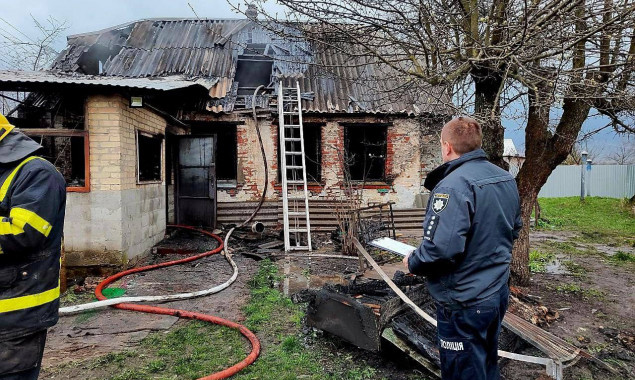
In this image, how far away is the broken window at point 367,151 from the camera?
10.5 metres

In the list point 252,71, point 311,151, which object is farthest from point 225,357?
point 252,71

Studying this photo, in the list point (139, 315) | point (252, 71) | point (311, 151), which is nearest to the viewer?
point (139, 315)

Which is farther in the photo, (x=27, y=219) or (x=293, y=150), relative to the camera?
(x=293, y=150)

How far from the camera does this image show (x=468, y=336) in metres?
2.05

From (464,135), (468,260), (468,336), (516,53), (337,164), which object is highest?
(516,53)

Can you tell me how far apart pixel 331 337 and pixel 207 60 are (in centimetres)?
959

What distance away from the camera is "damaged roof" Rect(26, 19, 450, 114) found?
10.1 metres

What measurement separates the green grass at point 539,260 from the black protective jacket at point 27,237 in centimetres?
707

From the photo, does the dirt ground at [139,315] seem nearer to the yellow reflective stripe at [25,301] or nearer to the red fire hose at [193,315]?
the red fire hose at [193,315]

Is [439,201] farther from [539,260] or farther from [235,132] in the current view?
[235,132]

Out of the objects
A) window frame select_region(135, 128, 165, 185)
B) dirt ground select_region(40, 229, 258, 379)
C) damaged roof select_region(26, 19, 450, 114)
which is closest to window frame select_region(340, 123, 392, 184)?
damaged roof select_region(26, 19, 450, 114)

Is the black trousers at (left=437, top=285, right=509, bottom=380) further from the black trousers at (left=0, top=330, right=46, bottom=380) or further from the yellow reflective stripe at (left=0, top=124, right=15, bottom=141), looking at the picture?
the yellow reflective stripe at (left=0, top=124, right=15, bottom=141)

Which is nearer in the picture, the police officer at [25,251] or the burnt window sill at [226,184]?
the police officer at [25,251]

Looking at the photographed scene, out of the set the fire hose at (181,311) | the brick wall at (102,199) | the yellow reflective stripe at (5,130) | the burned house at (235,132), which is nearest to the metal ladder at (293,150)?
the burned house at (235,132)
